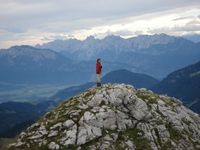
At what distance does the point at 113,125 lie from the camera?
50.8 m

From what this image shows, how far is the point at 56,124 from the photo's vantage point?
5078cm

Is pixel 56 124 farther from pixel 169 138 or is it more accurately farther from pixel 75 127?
pixel 169 138

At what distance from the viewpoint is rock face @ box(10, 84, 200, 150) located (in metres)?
48.3

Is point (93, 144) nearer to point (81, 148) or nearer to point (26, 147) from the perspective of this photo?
point (81, 148)

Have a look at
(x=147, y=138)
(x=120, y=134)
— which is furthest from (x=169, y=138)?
(x=120, y=134)

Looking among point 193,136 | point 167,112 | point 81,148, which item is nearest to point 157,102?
point 167,112

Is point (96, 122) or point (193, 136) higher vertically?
point (96, 122)

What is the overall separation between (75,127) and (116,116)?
19.7ft

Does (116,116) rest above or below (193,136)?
above

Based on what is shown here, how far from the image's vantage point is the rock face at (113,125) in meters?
48.3

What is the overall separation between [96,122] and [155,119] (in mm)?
8735

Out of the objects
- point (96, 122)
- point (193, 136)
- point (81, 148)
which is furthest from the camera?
point (193, 136)

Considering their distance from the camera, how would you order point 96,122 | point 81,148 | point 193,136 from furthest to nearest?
point 193,136 → point 96,122 → point 81,148

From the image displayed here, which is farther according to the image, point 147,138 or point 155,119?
point 155,119
